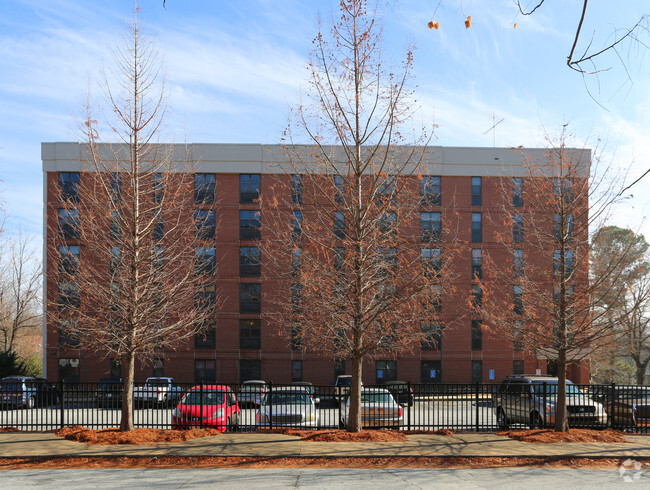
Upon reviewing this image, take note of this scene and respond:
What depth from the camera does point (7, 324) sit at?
59.9 metres

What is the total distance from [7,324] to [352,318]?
188ft

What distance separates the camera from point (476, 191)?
4266cm

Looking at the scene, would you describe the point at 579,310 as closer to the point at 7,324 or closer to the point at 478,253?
the point at 478,253

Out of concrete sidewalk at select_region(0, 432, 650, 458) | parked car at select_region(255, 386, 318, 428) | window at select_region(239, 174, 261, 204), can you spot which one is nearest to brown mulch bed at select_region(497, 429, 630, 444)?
concrete sidewalk at select_region(0, 432, 650, 458)

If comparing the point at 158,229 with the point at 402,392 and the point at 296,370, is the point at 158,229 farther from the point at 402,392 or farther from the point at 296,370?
the point at 296,370

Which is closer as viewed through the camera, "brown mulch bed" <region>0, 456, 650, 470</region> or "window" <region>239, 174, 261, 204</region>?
"brown mulch bed" <region>0, 456, 650, 470</region>

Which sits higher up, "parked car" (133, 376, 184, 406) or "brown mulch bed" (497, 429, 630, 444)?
"parked car" (133, 376, 184, 406)

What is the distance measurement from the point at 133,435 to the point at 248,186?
2982 centimetres

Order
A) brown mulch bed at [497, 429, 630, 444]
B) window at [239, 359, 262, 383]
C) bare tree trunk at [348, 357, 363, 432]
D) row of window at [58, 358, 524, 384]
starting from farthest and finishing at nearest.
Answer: window at [239, 359, 262, 383] → row of window at [58, 358, 524, 384] → bare tree trunk at [348, 357, 363, 432] → brown mulch bed at [497, 429, 630, 444]

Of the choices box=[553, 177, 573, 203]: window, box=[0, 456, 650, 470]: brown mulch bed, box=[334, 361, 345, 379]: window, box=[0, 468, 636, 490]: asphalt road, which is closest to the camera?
box=[0, 468, 636, 490]: asphalt road

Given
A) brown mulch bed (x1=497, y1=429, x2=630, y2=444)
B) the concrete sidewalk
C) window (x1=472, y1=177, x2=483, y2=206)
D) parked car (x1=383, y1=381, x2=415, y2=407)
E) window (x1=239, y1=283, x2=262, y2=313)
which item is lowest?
→ brown mulch bed (x1=497, y1=429, x2=630, y2=444)

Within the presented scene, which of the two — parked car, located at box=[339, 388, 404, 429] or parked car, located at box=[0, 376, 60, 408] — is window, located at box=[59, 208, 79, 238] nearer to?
parked car, located at box=[0, 376, 60, 408]

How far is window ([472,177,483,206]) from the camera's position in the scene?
1677 inches

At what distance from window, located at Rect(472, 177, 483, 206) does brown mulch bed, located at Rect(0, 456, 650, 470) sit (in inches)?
1260
